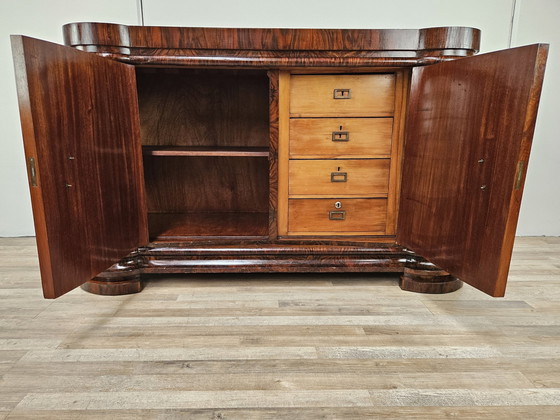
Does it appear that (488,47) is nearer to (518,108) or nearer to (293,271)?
(518,108)

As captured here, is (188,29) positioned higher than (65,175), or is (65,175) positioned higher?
(188,29)

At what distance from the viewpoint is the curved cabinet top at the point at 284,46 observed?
1.30 m

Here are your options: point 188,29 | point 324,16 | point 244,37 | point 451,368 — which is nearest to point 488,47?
point 324,16

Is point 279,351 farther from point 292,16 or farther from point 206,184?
point 292,16

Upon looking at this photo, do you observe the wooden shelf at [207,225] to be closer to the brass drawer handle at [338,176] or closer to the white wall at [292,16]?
the brass drawer handle at [338,176]

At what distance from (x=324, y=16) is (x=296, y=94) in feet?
2.66

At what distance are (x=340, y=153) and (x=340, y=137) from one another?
6 centimetres

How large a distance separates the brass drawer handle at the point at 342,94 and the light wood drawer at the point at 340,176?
24 cm

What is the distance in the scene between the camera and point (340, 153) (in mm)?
1469

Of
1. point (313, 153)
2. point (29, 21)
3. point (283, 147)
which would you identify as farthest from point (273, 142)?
point (29, 21)

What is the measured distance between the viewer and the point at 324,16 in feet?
6.43

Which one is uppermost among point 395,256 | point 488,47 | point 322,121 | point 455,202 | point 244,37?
point 488,47

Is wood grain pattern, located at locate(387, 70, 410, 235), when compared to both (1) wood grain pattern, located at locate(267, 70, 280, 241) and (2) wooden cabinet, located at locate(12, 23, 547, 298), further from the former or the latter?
(1) wood grain pattern, located at locate(267, 70, 280, 241)

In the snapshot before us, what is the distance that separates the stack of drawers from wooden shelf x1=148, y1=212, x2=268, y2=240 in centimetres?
25
